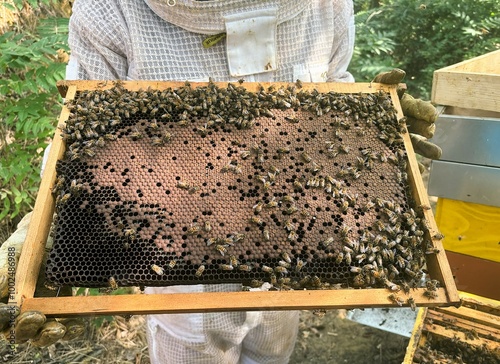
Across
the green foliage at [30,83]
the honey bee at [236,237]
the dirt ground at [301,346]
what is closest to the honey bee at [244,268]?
the honey bee at [236,237]

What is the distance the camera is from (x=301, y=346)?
4676 millimetres

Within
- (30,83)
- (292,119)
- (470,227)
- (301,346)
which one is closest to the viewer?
(292,119)

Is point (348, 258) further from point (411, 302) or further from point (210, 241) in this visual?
point (210, 241)

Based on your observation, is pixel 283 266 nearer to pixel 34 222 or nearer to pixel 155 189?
pixel 155 189

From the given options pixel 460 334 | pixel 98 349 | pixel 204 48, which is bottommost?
pixel 98 349

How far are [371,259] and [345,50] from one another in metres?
1.68

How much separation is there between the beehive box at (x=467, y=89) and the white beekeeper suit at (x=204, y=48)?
667 millimetres

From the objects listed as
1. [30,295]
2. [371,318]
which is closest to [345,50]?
[30,295]

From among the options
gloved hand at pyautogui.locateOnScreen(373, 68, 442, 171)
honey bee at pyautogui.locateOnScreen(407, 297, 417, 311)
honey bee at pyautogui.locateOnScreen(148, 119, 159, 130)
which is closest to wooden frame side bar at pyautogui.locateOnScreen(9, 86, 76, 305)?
honey bee at pyautogui.locateOnScreen(148, 119, 159, 130)

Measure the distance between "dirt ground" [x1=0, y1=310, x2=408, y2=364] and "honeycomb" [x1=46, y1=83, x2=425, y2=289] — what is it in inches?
99.2

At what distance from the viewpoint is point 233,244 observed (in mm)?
1972

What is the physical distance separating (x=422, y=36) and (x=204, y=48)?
6.27 metres

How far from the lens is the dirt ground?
4.31 m

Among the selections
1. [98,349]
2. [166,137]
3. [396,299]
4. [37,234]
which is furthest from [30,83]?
[396,299]
